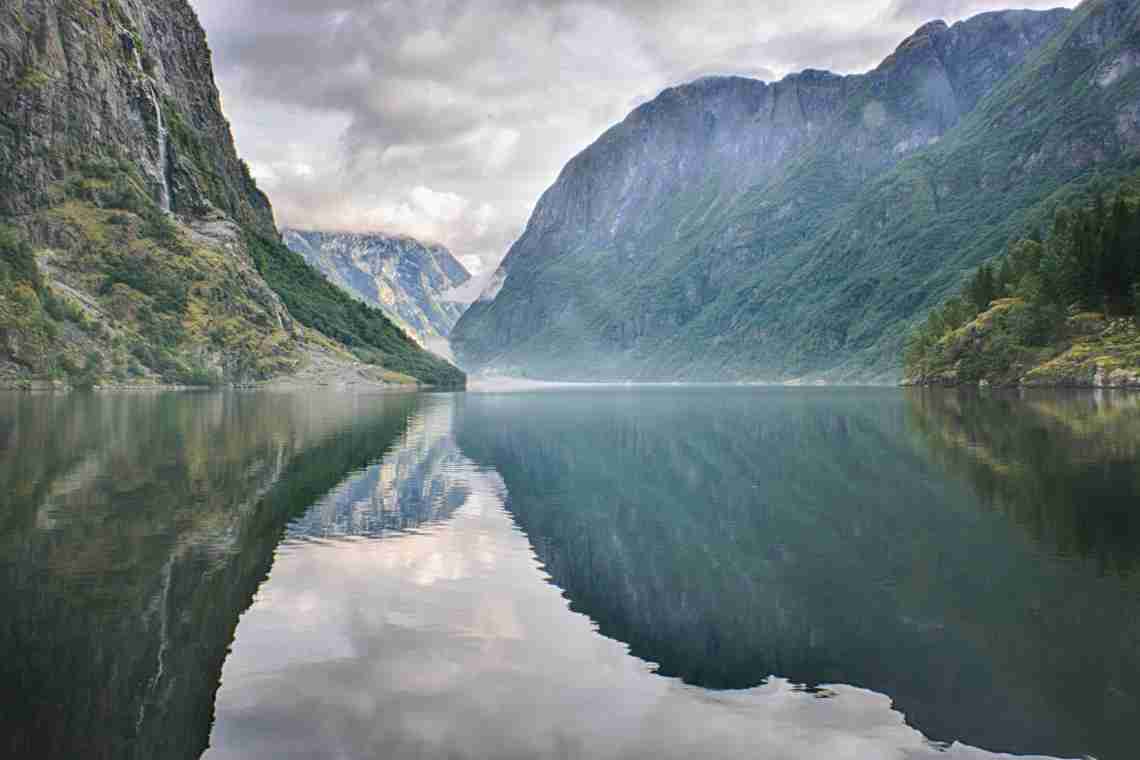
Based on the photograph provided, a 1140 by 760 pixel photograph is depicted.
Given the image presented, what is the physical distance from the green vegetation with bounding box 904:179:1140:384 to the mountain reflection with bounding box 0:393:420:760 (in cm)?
13324

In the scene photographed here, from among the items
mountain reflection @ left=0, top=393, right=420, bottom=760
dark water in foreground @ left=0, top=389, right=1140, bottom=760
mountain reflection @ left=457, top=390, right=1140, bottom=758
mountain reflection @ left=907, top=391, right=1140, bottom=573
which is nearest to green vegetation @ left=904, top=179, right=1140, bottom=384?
mountain reflection @ left=907, top=391, right=1140, bottom=573

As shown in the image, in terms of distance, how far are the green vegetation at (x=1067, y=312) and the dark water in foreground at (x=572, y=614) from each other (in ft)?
380

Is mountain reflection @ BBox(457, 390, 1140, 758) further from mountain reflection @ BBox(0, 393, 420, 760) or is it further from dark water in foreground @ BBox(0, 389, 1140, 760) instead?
mountain reflection @ BBox(0, 393, 420, 760)

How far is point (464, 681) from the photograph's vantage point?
52.6 ft

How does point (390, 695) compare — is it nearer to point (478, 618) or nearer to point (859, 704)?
point (478, 618)

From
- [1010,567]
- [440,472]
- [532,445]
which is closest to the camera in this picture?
[1010,567]

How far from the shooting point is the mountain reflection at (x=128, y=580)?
1388 centimetres

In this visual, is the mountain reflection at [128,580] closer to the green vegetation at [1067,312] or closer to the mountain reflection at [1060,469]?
the mountain reflection at [1060,469]

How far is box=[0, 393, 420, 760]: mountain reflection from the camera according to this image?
1388cm

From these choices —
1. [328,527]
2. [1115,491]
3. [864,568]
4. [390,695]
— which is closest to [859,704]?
[390,695]

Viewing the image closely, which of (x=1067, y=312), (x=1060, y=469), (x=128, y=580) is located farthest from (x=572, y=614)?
(x=1067, y=312)

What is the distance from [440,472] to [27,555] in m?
26.7

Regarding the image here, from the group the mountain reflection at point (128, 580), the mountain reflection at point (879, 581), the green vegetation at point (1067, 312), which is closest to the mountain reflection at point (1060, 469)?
the mountain reflection at point (879, 581)

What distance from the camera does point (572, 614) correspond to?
2094 centimetres
